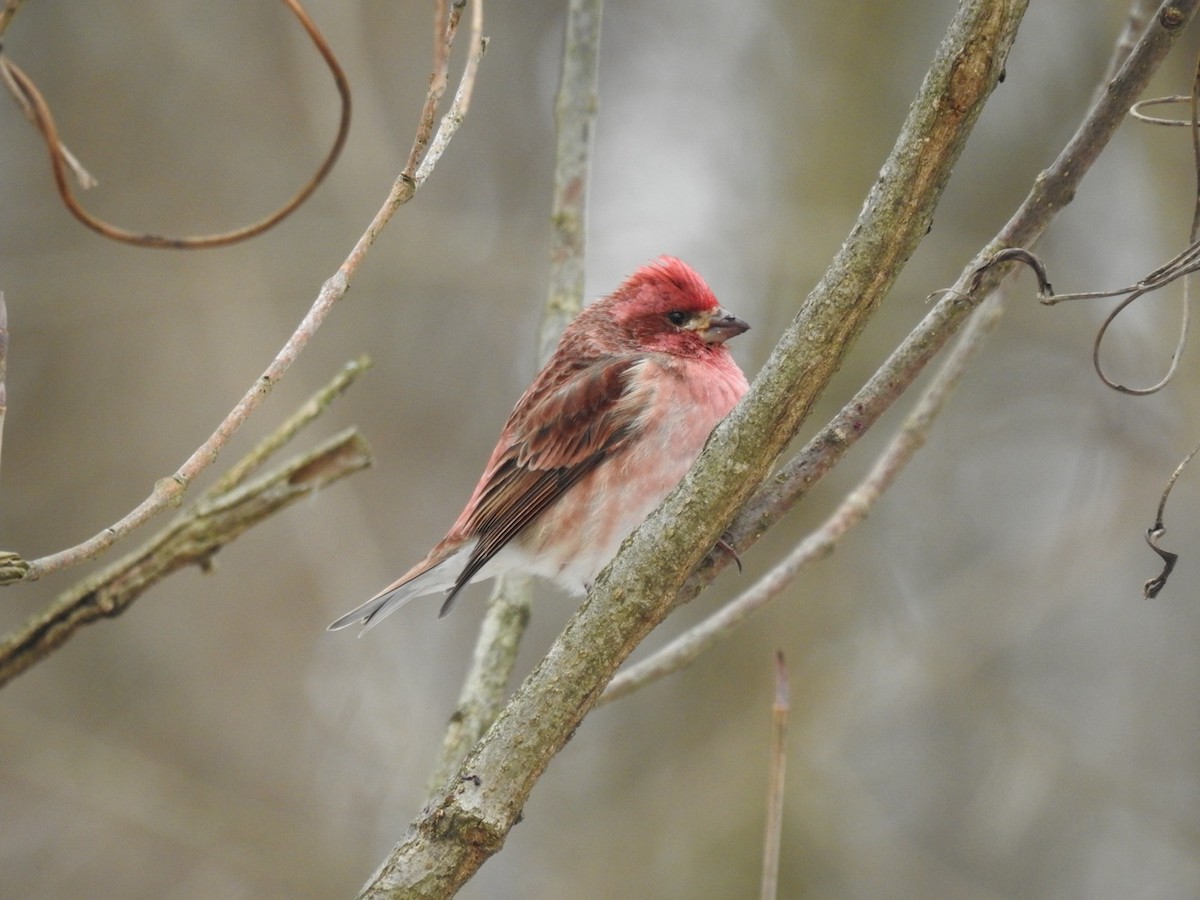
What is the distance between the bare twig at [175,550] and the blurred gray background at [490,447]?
12.2ft

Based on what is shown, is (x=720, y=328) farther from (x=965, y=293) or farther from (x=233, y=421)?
(x=233, y=421)

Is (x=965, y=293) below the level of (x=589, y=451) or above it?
above

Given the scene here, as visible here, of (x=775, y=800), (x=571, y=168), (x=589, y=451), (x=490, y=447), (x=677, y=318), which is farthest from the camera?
(x=490, y=447)

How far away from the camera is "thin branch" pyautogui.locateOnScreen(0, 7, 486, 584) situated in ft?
7.46

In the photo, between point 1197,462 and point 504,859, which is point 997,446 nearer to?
point 1197,462

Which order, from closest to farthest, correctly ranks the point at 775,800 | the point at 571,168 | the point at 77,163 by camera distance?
the point at 775,800
the point at 77,163
the point at 571,168

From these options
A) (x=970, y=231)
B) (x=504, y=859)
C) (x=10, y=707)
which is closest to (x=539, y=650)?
(x=504, y=859)

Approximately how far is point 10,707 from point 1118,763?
716 cm

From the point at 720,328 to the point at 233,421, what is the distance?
10.2 ft

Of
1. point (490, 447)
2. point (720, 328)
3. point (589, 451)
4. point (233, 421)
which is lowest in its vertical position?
point (490, 447)

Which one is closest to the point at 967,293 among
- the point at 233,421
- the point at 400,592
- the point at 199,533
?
the point at 233,421

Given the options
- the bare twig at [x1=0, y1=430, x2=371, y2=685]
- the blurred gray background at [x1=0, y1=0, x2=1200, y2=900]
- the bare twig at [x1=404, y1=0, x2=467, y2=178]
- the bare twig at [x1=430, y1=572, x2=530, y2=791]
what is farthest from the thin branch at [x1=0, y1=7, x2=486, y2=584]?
the blurred gray background at [x1=0, y1=0, x2=1200, y2=900]

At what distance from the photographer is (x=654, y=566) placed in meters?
2.57

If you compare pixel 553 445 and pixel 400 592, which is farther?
pixel 553 445
